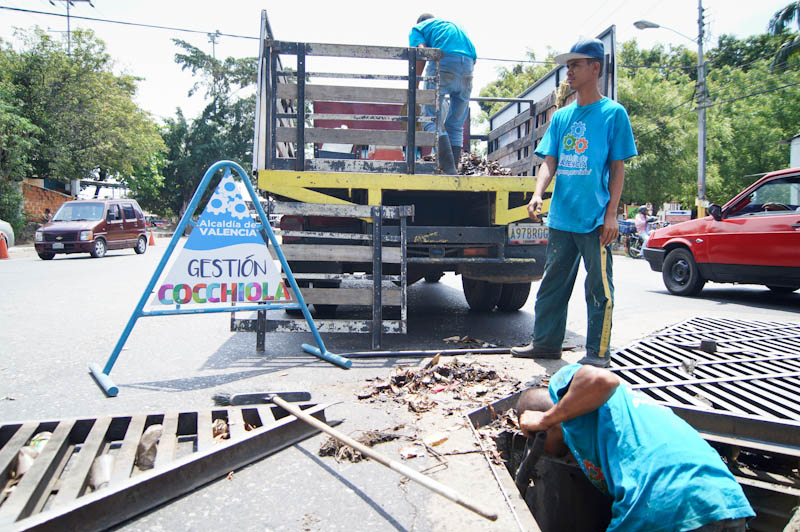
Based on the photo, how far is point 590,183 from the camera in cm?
366

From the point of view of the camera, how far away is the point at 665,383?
10.9 feet

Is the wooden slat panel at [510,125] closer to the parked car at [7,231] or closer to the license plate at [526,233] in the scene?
the license plate at [526,233]

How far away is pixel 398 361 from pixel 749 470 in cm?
234

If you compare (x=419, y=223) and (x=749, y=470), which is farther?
(x=419, y=223)

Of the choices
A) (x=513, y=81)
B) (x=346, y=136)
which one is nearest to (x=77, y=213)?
(x=346, y=136)

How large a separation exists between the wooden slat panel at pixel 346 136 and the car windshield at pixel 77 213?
14886 mm

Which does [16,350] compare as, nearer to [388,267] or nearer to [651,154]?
[388,267]

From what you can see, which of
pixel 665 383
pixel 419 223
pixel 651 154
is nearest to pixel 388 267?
pixel 419 223

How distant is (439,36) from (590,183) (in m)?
3.01

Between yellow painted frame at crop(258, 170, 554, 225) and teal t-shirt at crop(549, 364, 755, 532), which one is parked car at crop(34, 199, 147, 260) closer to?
yellow painted frame at crop(258, 170, 554, 225)

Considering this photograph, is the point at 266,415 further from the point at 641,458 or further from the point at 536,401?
the point at 641,458

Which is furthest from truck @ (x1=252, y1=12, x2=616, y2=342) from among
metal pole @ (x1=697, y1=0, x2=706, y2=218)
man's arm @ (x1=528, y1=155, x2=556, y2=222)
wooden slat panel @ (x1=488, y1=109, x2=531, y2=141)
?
metal pole @ (x1=697, y1=0, x2=706, y2=218)

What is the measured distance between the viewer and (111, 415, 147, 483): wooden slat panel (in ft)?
7.22

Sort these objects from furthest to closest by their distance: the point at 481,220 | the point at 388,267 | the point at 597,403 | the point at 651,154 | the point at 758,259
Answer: the point at 651,154, the point at 758,259, the point at 481,220, the point at 388,267, the point at 597,403
